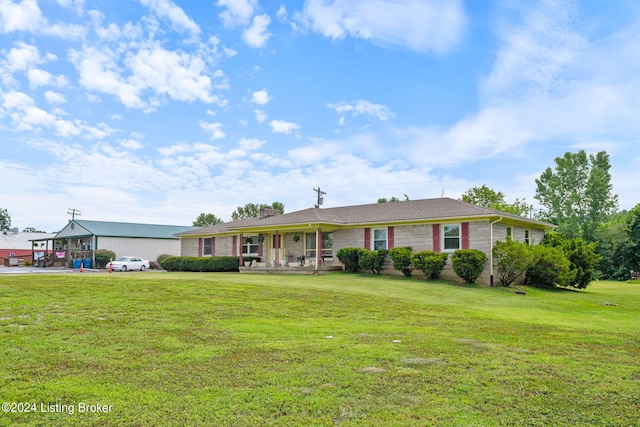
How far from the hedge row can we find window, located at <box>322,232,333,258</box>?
16.6ft

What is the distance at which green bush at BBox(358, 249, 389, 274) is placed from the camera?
23.4 metres

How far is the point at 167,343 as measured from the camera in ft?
23.2

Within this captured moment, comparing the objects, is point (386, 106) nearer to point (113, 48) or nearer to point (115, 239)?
point (113, 48)

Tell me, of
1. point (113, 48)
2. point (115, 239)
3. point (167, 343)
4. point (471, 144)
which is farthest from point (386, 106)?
point (115, 239)

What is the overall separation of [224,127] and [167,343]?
1734cm

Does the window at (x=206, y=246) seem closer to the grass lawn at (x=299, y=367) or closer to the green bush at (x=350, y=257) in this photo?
the green bush at (x=350, y=257)

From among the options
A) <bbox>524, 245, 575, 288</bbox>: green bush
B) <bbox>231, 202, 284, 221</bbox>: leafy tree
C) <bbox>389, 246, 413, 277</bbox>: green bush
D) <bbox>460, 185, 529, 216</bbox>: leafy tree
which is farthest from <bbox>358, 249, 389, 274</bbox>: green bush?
<bbox>231, 202, 284, 221</bbox>: leafy tree

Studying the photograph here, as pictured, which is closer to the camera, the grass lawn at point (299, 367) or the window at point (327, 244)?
the grass lawn at point (299, 367)

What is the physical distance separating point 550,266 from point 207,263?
20021 millimetres

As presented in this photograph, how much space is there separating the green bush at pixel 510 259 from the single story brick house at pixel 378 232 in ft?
1.55

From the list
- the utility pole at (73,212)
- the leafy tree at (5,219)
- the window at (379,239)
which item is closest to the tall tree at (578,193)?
the window at (379,239)

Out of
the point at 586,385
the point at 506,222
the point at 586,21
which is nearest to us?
the point at 586,385

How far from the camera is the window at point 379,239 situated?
2452cm

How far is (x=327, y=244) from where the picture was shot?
26.8 m
